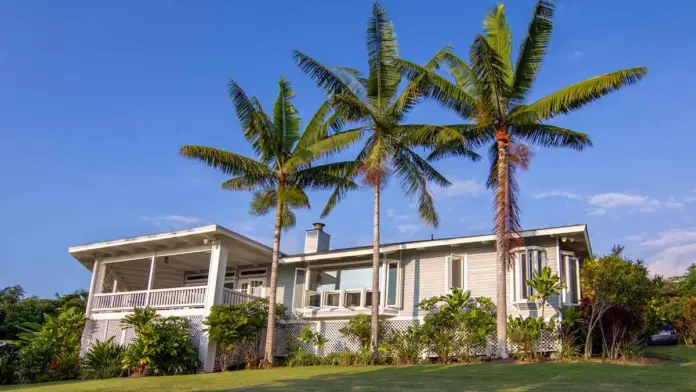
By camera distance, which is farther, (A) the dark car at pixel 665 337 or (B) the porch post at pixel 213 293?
(A) the dark car at pixel 665 337

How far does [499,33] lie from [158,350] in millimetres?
15104

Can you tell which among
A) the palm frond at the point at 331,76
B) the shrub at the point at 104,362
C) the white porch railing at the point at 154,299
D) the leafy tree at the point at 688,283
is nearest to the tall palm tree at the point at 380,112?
the palm frond at the point at 331,76

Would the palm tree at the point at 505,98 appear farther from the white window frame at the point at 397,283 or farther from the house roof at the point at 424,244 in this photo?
the white window frame at the point at 397,283

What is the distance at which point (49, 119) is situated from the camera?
882 inches

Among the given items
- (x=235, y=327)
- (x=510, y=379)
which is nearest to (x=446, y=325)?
(x=510, y=379)

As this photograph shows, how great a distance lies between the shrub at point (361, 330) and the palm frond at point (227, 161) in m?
6.33

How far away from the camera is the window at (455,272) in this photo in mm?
18859

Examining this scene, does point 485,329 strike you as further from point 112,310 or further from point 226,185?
point 112,310

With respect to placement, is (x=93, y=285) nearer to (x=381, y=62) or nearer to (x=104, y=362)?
(x=104, y=362)

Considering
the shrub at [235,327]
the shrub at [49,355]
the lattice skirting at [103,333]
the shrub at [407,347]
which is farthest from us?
the lattice skirting at [103,333]

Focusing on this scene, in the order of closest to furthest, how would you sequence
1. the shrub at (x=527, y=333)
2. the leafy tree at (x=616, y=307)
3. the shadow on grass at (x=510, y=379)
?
the shadow on grass at (x=510, y=379), the leafy tree at (x=616, y=307), the shrub at (x=527, y=333)

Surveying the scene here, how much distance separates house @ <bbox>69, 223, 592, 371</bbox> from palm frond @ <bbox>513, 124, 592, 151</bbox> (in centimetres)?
297

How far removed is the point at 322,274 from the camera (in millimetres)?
22172

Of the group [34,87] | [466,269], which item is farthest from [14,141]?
[466,269]
